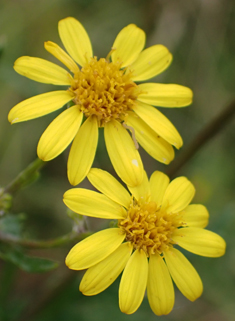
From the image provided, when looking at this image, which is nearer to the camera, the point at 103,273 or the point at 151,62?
the point at 103,273

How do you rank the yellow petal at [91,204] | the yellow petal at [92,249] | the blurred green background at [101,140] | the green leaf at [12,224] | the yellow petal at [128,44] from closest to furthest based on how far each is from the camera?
1. the yellow petal at [92,249]
2. the yellow petal at [91,204]
3. the yellow petal at [128,44]
4. the green leaf at [12,224]
5. the blurred green background at [101,140]

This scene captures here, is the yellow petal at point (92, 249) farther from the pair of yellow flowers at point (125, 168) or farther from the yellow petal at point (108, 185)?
the yellow petal at point (108, 185)

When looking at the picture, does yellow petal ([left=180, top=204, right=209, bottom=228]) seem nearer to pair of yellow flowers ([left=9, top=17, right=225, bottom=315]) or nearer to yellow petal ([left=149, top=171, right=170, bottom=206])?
pair of yellow flowers ([left=9, top=17, right=225, bottom=315])

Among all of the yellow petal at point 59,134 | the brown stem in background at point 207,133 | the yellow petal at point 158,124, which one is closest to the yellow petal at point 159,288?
the yellow petal at point 158,124

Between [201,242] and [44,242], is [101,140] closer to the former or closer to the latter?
[44,242]

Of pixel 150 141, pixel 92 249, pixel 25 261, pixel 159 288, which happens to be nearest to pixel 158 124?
pixel 150 141

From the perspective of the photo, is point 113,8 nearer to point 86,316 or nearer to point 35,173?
point 35,173
